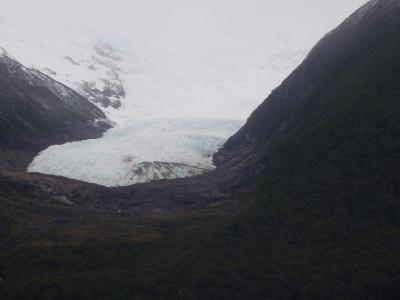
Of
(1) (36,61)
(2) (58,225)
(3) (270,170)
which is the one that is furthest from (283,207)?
(1) (36,61)

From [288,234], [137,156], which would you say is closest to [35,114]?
[137,156]

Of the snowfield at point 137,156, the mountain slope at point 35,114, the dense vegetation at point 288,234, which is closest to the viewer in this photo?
the dense vegetation at point 288,234

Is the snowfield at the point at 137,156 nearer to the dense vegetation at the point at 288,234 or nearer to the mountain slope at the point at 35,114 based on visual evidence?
the mountain slope at the point at 35,114

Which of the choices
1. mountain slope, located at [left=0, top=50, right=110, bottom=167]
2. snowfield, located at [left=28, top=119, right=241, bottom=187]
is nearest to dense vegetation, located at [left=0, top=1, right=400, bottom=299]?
snowfield, located at [left=28, top=119, right=241, bottom=187]

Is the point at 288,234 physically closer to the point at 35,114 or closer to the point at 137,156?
the point at 137,156

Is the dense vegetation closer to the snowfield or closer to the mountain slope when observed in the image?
the snowfield

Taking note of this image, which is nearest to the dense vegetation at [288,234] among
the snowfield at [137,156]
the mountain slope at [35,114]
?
the snowfield at [137,156]

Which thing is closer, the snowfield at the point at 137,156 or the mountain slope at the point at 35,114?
the snowfield at the point at 137,156
